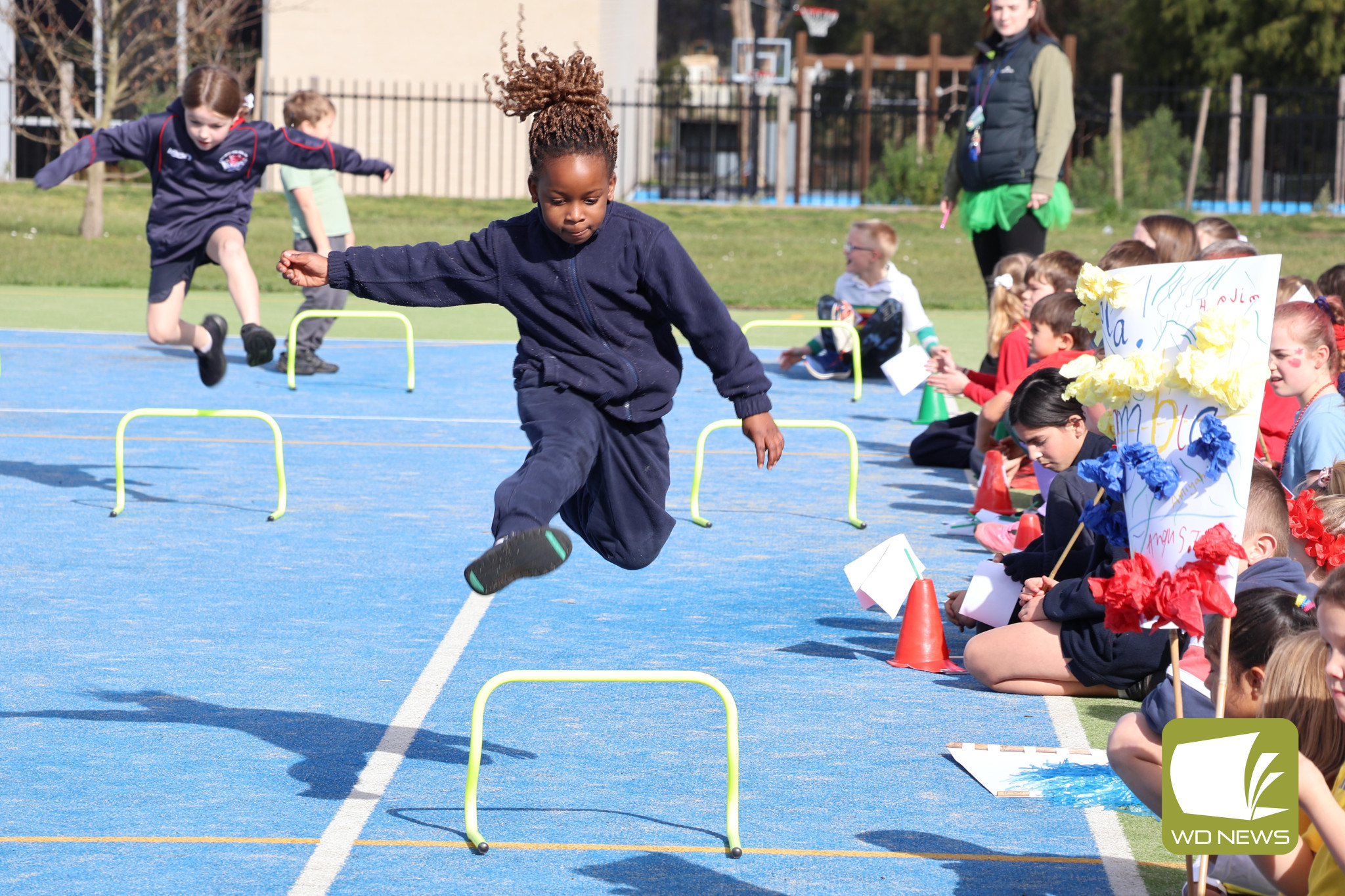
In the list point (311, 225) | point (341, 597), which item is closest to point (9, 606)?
point (341, 597)

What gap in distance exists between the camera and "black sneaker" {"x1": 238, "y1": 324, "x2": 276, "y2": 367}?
340 inches

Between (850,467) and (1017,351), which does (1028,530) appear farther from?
(1017,351)

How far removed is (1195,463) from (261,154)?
7.45 m

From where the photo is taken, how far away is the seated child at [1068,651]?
17.8ft

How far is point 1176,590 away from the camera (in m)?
3.44

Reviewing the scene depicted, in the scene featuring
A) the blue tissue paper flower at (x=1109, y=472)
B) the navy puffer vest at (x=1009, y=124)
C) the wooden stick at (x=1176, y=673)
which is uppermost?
the navy puffer vest at (x=1009, y=124)

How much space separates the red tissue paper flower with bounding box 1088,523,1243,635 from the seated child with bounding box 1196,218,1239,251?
6.21 metres

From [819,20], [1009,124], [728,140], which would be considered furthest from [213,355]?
[819,20]

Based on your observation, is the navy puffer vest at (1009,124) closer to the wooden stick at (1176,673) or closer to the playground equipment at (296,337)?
the playground equipment at (296,337)

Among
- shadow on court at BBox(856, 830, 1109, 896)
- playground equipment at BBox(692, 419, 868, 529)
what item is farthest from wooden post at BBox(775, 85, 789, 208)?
shadow on court at BBox(856, 830, 1109, 896)

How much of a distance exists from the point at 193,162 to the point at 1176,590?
7.61m

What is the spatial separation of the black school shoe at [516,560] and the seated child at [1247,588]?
5.00 feet

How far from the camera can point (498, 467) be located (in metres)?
9.75

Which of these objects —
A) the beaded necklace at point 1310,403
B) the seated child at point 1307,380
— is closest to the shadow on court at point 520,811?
the seated child at point 1307,380
